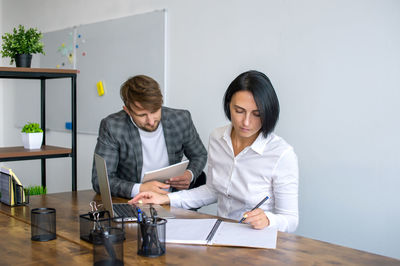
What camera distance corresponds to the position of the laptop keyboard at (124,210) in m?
1.72

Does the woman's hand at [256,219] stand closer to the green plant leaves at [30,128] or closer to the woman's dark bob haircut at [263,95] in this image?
the woman's dark bob haircut at [263,95]

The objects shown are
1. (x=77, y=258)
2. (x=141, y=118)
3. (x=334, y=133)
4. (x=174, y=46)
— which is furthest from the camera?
(x=174, y=46)

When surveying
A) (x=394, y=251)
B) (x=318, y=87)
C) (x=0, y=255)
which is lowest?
(x=394, y=251)

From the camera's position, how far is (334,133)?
2572 millimetres

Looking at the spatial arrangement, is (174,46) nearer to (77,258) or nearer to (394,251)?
(394,251)

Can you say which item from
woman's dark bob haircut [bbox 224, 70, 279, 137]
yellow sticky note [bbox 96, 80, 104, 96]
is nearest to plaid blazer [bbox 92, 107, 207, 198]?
woman's dark bob haircut [bbox 224, 70, 279, 137]

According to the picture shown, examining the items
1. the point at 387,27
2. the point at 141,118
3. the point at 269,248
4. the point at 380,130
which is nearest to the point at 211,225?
the point at 269,248

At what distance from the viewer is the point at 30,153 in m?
2.94

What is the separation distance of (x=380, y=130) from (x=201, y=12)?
160 cm

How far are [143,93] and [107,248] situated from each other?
116 cm

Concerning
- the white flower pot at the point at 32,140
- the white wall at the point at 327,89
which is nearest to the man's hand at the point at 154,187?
the white wall at the point at 327,89

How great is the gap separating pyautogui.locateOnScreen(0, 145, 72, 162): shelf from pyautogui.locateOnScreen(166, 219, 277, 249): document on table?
5.38 ft

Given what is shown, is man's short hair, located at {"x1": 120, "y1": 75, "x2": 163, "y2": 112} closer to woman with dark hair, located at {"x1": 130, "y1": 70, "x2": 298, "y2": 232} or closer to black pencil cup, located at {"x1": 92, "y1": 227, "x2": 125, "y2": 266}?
woman with dark hair, located at {"x1": 130, "y1": 70, "x2": 298, "y2": 232}

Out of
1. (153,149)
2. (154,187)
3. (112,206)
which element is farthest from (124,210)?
(153,149)
